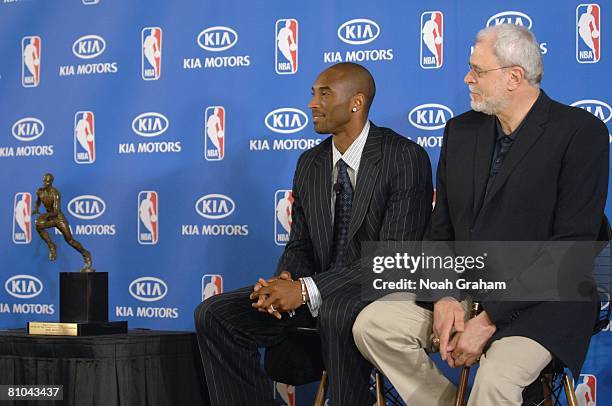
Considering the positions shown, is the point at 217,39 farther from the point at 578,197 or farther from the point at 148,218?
the point at 578,197

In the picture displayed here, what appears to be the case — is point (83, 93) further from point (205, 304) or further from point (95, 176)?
point (205, 304)

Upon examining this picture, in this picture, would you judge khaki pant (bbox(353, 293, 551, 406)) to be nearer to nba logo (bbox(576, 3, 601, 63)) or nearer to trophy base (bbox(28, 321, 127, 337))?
trophy base (bbox(28, 321, 127, 337))

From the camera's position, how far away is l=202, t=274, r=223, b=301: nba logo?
4.88 metres

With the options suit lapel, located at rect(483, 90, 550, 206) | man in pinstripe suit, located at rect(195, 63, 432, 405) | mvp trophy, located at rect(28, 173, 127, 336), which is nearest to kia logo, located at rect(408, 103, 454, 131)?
man in pinstripe suit, located at rect(195, 63, 432, 405)

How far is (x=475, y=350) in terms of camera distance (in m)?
3.07

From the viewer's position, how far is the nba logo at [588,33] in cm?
423

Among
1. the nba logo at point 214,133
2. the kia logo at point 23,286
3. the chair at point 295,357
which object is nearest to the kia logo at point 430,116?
the nba logo at point 214,133

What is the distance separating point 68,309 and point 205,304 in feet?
2.83

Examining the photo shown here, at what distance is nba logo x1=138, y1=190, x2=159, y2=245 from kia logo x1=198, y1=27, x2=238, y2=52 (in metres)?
0.86

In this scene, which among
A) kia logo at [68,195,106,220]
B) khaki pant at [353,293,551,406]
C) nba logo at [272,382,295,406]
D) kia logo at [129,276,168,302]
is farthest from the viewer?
kia logo at [68,195,106,220]

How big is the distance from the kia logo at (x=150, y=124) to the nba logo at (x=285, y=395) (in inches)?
59.8

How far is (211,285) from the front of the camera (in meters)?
4.89

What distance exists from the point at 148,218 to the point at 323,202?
5.02 feet

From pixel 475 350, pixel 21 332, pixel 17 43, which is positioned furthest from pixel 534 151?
pixel 17 43
